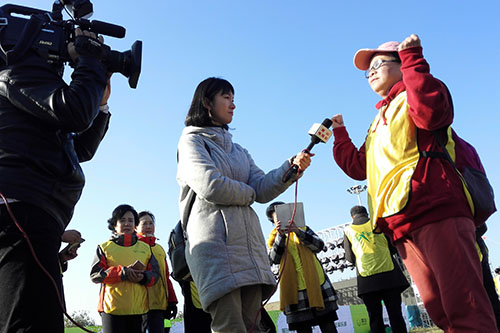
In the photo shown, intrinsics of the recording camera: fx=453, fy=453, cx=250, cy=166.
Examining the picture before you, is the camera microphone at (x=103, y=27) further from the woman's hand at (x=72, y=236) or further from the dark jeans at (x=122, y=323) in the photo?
the dark jeans at (x=122, y=323)

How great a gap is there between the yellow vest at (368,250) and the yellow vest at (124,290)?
9.11ft

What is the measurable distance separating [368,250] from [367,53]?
3.71 metres

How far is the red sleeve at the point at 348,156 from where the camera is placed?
295cm

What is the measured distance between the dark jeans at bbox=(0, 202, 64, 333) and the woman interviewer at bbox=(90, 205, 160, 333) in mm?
3397

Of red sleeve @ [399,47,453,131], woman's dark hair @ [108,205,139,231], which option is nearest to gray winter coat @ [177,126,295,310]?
red sleeve @ [399,47,453,131]

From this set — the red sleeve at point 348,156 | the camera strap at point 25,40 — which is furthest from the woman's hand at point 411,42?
the camera strap at point 25,40

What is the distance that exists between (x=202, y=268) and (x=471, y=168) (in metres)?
1.53

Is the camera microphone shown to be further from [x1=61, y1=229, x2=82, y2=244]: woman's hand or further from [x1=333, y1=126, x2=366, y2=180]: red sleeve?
[x1=333, y1=126, x2=366, y2=180]: red sleeve

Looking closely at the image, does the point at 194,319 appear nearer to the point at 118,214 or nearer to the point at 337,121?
the point at 118,214

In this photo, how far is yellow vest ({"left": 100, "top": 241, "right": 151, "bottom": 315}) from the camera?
4.91 m

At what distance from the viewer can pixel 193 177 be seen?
8.43ft

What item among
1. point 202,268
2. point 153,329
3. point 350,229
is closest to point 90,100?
point 202,268

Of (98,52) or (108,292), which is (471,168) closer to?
(98,52)

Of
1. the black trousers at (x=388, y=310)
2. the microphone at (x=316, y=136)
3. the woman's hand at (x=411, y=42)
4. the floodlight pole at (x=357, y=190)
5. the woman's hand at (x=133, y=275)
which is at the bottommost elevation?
the black trousers at (x=388, y=310)
